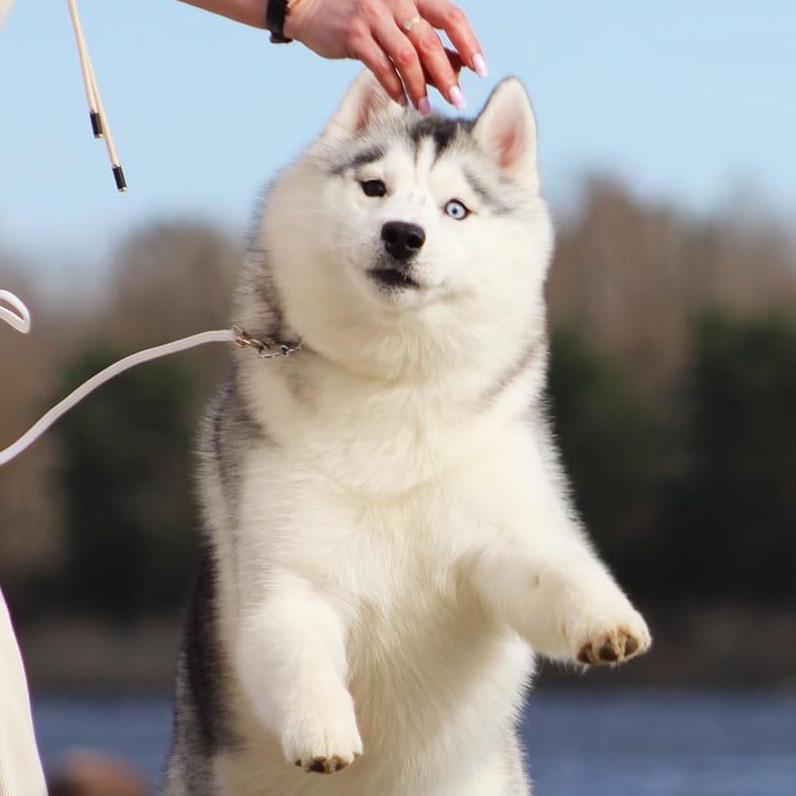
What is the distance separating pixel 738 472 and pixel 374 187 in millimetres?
23260

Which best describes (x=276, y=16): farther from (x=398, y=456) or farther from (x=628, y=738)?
(x=628, y=738)

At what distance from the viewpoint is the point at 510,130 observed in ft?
12.8

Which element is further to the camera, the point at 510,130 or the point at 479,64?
the point at 510,130

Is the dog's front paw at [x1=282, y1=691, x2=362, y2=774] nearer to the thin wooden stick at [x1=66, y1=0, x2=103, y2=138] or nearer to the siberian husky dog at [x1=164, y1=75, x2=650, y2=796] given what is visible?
the siberian husky dog at [x1=164, y1=75, x2=650, y2=796]

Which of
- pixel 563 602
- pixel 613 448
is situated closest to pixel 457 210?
pixel 563 602

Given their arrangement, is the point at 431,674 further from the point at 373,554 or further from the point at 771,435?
the point at 771,435

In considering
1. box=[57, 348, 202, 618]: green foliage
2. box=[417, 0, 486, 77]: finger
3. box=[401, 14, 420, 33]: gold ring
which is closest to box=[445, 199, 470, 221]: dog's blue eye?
box=[417, 0, 486, 77]: finger

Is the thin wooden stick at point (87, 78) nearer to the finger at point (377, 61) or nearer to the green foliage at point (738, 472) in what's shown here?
the finger at point (377, 61)

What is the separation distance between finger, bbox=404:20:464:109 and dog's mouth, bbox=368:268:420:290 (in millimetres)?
429

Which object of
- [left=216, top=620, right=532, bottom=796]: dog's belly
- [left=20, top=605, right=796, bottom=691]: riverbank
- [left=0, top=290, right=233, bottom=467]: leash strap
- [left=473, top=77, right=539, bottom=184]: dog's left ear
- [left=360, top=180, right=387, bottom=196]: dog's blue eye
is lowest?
[left=20, top=605, right=796, bottom=691]: riverbank

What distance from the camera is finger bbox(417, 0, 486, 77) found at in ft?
10.6

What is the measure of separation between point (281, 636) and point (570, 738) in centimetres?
2163

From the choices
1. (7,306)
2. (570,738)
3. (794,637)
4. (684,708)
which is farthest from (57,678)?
(7,306)

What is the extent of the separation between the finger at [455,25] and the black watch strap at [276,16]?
0.31m
